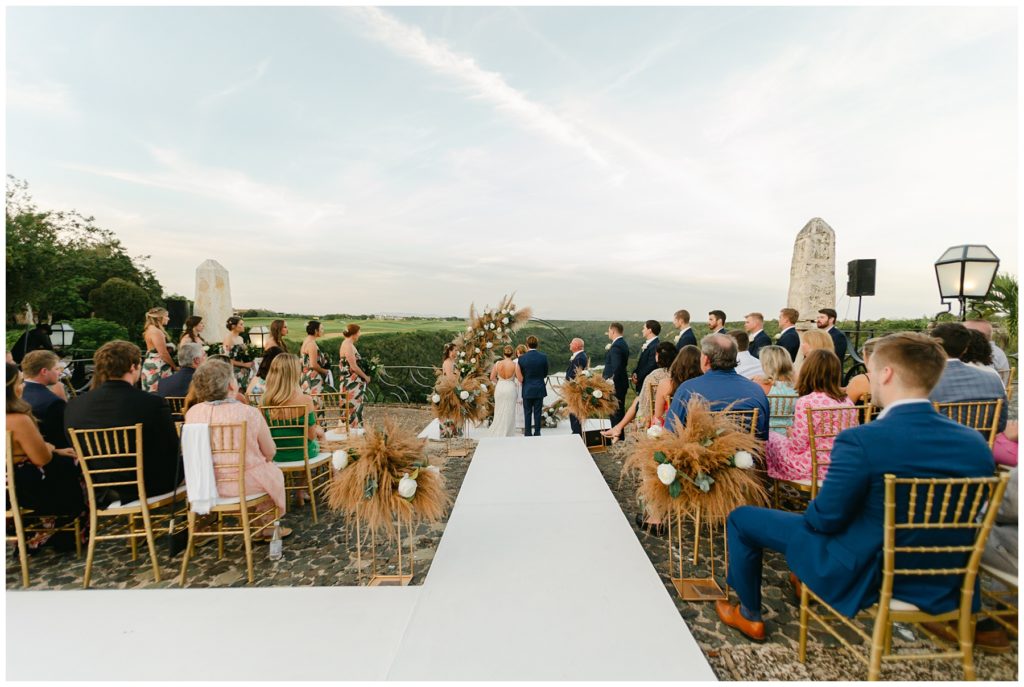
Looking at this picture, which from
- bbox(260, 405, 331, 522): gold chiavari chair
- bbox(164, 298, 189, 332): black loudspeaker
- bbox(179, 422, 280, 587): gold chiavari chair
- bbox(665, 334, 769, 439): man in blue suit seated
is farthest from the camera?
bbox(164, 298, 189, 332): black loudspeaker

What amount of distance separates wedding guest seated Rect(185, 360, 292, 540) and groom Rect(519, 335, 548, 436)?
13.3ft

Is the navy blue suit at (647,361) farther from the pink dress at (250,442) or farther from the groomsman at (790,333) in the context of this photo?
the pink dress at (250,442)

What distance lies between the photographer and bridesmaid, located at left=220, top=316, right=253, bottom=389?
23.6ft

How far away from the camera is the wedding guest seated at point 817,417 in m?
2.98

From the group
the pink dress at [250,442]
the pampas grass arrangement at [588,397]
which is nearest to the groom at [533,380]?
the pampas grass arrangement at [588,397]

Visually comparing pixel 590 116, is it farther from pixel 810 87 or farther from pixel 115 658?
pixel 115 658

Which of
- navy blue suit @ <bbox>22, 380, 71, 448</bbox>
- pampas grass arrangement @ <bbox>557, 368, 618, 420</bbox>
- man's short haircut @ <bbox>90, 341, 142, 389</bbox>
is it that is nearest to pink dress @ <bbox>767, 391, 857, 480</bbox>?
pampas grass arrangement @ <bbox>557, 368, 618, 420</bbox>

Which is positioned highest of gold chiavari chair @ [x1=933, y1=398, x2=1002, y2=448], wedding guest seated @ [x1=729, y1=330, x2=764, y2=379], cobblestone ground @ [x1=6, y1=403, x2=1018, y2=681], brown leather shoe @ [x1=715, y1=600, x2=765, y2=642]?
wedding guest seated @ [x1=729, y1=330, x2=764, y2=379]

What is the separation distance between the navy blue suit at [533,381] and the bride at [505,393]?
18 centimetres

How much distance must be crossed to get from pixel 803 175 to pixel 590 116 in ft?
15.7

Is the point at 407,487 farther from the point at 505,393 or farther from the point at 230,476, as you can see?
the point at 505,393

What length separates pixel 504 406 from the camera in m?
6.97

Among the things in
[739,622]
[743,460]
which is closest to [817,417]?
[743,460]

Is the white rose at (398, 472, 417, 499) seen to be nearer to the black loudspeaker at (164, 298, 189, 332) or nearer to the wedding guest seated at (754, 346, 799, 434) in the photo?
the wedding guest seated at (754, 346, 799, 434)
